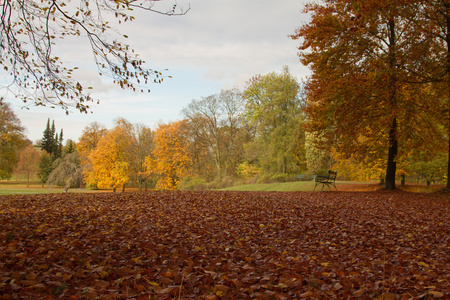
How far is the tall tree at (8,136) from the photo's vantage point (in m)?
23.5

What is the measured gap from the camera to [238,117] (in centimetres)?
3164

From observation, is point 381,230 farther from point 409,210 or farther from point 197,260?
point 197,260

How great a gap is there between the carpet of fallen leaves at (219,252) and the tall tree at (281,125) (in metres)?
19.0

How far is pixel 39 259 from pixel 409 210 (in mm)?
9057

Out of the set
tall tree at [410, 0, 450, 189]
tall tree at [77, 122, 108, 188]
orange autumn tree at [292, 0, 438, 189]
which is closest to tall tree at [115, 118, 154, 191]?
tall tree at [77, 122, 108, 188]

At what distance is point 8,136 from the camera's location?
2356 centimetres

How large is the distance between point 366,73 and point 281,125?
14704mm

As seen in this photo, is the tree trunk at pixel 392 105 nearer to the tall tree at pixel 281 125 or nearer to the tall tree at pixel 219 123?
the tall tree at pixel 281 125

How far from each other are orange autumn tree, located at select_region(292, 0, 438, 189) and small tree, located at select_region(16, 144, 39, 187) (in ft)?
121

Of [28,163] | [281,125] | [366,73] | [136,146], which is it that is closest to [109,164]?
[136,146]

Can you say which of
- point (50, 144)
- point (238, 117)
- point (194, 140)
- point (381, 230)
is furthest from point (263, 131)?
point (50, 144)

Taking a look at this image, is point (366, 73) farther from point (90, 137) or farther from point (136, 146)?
point (90, 137)

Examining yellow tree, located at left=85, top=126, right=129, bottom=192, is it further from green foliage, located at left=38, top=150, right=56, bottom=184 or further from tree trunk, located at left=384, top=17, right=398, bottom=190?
tree trunk, located at left=384, top=17, right=398, bottom=190

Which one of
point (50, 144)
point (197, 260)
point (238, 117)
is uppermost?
point (238, 117)
